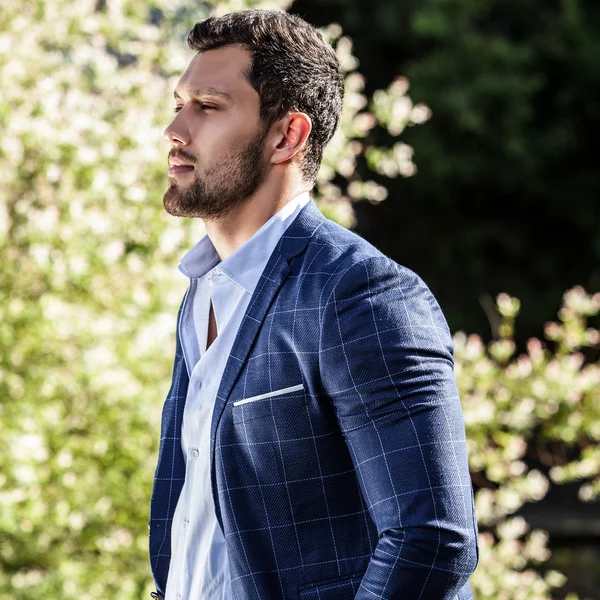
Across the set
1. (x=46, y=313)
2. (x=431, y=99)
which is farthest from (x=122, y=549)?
(x=431, y=99)

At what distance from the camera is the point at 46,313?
419 centimetres

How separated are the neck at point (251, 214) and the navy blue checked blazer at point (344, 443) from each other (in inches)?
5.5

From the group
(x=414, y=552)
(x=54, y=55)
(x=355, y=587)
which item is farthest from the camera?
(x=54, y=55)

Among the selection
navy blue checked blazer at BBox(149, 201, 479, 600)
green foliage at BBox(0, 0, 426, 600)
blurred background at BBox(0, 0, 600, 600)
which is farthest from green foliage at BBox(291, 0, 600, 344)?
navy blue checked blazer at BBox(149, 201, 479, 600)

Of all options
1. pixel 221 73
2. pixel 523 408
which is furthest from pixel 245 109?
pixel 523 408

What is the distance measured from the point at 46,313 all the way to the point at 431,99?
25.3ft

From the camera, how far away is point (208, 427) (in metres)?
1.70

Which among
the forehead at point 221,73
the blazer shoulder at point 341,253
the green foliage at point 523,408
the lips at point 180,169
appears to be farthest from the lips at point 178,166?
the green foliage at point 523,408

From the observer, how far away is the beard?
5.67 ft

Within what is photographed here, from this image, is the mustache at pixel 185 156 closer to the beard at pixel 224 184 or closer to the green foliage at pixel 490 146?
the beard at pixel 224 184

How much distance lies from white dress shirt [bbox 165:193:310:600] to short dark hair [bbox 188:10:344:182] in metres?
0.14

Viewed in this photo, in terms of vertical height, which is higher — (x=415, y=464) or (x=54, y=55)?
(x=54, y=55)

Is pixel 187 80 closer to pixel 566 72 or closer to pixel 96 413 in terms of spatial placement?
pixel 96 413

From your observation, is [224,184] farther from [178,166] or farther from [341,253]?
[341,253]
